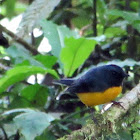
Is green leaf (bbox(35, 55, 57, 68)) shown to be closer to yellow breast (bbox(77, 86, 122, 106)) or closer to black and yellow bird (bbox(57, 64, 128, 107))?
black and yellow bird (bbox(57, 64, 128, 107))

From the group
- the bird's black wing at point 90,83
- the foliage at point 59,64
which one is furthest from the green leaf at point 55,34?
the bird's black wing at point 90,83

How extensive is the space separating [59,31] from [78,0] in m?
1.07

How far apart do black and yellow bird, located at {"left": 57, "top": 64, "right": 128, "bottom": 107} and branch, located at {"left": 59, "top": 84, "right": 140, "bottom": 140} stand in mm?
430

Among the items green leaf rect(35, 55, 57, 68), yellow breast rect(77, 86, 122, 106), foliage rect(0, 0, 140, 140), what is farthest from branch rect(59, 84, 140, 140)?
green leaf rect(35, 55, 57, 68)

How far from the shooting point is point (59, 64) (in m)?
3.27

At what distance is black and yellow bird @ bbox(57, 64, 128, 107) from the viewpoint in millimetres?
3100

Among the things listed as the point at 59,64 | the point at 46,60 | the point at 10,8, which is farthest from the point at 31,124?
the point at 10,8

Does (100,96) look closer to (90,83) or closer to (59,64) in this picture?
(90,83)

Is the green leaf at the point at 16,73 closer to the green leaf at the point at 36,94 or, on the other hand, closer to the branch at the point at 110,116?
the green leaf at the point at 36,94

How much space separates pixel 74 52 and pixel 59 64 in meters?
0.21

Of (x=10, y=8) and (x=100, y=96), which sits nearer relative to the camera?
(x=100, y=96)

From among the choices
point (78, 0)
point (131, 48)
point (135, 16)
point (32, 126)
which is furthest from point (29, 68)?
point (78, 0)

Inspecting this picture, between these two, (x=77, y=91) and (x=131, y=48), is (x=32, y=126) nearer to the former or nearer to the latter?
(x=77, y=91)

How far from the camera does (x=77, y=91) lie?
3152 mm
